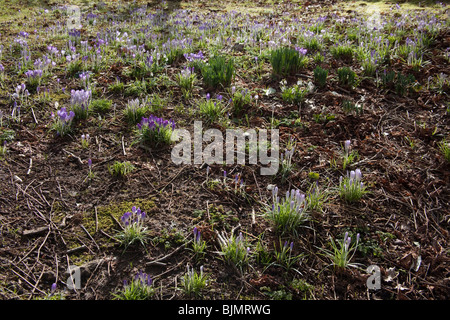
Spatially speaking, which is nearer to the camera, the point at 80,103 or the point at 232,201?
the point at 232,201

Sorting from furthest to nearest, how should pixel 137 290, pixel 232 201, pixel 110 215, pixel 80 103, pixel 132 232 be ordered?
1. pixel 80 103
2. pixel 232 201
3. pixel 110 215
4. pixel 132 232
5. pixel 137 290

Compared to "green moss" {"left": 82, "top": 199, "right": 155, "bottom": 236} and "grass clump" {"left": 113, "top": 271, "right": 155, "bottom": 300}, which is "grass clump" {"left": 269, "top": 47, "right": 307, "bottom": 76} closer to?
"green moss" {"left": 82, "top": 199, "right": 155, "bottom": 236}

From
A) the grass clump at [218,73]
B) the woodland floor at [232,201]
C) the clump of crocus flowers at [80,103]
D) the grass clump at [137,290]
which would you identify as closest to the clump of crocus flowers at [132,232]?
the woodland floor at [232,201]

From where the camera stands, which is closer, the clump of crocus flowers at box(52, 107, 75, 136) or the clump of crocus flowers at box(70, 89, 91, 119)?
the clump of crocus flowers at box(52, 107, 75, 136)

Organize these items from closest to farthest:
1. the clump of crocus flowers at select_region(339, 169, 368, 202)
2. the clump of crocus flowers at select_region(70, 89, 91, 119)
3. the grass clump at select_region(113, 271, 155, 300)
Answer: the grass clump at select_region(113, 271, 155, 300), the clump of crocus flowers at select_region(339, 169, 368, 202), the clump of crocus flowers at select_region(70, 89, 91, 119)

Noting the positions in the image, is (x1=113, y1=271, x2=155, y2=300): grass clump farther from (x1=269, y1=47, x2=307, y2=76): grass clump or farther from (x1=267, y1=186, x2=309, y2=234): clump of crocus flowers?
(x1=269, y1=47, x2=307, y2=76): grass clump

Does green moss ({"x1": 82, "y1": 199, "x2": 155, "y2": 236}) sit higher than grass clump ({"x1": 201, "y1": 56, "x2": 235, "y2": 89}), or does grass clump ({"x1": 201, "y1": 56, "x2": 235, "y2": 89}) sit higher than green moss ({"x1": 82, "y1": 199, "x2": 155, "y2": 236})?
grass clump ({"x1": 201, "y1": 56, "x2": 235, "y2": 89})

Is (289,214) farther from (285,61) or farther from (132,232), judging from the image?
(285,61)

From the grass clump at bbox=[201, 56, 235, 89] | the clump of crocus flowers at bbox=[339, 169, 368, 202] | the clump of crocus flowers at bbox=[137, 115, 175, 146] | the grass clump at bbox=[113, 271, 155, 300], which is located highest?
the grass clump at bbox=[201, 56, 235, 89]

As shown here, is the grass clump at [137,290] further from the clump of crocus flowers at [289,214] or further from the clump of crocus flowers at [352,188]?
the clump of crocus flowers at [352,188]

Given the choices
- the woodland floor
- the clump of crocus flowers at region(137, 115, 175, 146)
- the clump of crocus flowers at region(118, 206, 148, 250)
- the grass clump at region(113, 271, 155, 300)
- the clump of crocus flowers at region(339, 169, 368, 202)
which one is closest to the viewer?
the grass clump at region(113, 271, 155, 300)

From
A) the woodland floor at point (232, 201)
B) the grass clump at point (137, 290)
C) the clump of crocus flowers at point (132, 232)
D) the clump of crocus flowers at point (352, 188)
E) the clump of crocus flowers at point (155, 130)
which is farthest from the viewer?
the clump of crocus flowers at point (155, 130)

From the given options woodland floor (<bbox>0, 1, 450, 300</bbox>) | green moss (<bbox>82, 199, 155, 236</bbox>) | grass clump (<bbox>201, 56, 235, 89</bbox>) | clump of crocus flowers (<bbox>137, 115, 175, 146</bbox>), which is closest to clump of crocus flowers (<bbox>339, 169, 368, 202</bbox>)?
woodland floor (<bbox>0, 1, 450, 300</bbox>)

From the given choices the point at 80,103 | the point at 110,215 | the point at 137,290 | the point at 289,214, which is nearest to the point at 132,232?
the point at 110,215
